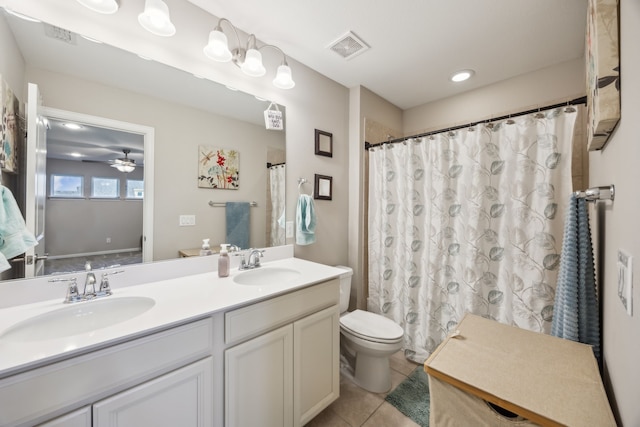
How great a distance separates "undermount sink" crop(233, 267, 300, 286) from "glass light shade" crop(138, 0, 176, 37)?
133cm

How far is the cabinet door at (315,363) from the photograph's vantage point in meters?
1.25

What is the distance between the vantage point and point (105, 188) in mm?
1203

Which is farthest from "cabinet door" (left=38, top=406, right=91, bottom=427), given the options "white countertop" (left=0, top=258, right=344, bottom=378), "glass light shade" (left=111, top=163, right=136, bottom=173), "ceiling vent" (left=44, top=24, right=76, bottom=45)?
"ceiling vent" (left=44, top=24, right=76, bottom=45)

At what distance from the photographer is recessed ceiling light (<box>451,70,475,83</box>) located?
2.08 metres

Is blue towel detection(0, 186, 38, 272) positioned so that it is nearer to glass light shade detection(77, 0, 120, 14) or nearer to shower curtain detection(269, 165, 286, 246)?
glass light shade detection(77, 0, 120, 14)

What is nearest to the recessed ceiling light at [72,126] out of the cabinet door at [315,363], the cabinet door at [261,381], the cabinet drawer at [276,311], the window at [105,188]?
the window at [105,188]

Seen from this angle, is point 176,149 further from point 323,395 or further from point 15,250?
point 323,395

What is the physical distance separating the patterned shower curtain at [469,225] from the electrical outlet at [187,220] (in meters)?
1.52

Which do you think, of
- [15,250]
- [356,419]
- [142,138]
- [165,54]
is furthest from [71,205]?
[356,419]

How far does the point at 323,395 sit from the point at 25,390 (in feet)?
4.05

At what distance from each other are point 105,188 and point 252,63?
1084 mm

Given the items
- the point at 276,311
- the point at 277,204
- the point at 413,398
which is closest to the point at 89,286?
the point at 276,311

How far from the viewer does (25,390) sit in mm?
639

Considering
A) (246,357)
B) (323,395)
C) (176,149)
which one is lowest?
(323,395)
